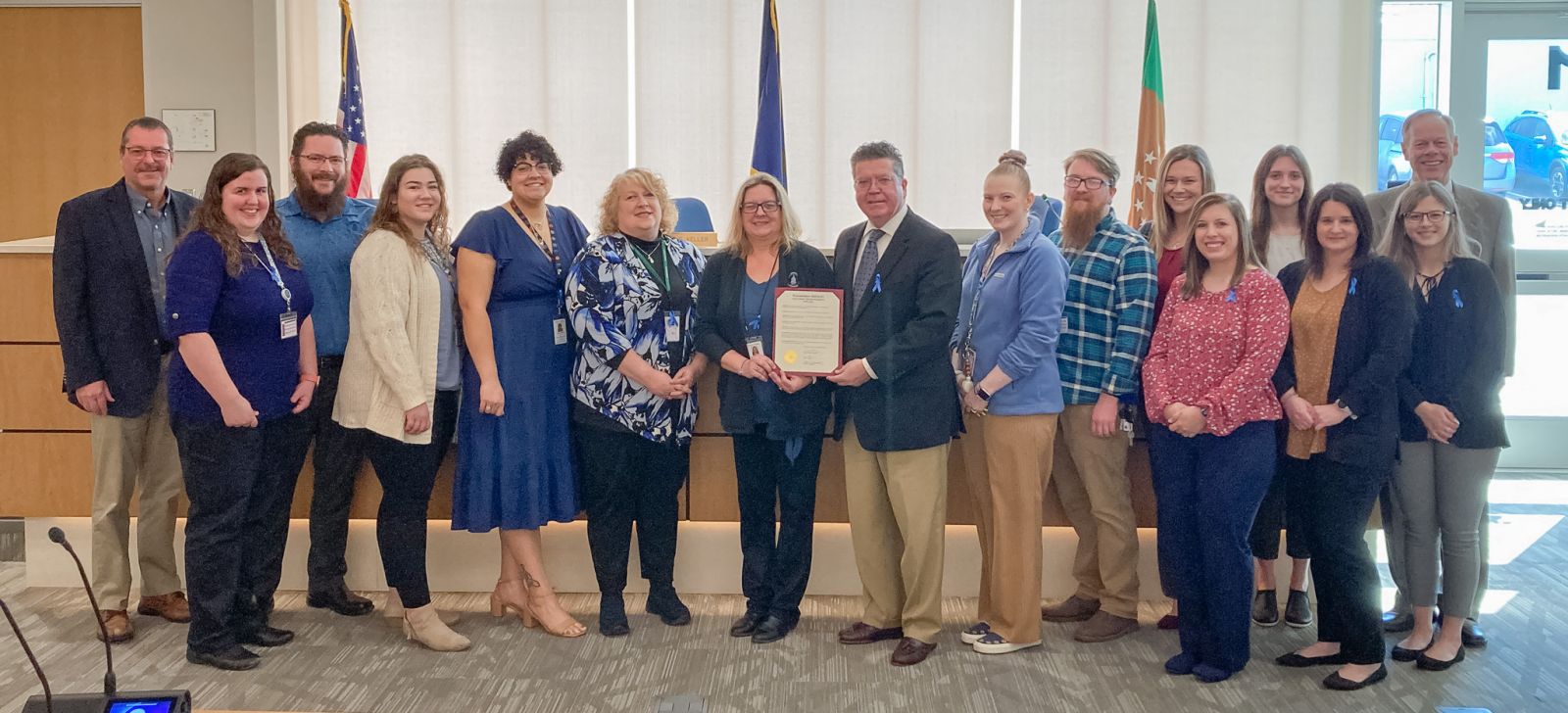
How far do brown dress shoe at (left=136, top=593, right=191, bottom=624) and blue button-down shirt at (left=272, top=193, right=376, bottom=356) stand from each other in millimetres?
1016

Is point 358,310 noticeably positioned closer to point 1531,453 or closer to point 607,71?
point 607,71

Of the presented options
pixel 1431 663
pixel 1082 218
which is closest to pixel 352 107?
pixel 1082 218

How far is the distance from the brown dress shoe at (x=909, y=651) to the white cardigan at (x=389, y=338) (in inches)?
61.5

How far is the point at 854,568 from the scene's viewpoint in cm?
420

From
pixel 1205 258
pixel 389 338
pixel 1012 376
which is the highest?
pixel 1205 258

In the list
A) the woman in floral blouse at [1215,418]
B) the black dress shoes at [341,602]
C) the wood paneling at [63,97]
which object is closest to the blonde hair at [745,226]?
the woman in floral blouse at [1215,418]

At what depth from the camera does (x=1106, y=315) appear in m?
3.54

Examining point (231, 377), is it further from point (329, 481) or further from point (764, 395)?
point (764, 395)

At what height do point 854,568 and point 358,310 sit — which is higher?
point 358,310

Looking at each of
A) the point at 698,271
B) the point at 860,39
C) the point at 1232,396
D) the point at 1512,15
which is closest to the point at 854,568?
the point at 698,271

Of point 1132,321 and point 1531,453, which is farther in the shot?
point 1531,453

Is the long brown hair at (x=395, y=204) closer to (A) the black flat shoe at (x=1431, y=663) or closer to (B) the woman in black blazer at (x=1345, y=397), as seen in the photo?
(B) the woman in black blazer at (x=1345, y=397)

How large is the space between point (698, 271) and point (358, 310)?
1.05 m

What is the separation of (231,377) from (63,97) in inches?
167
